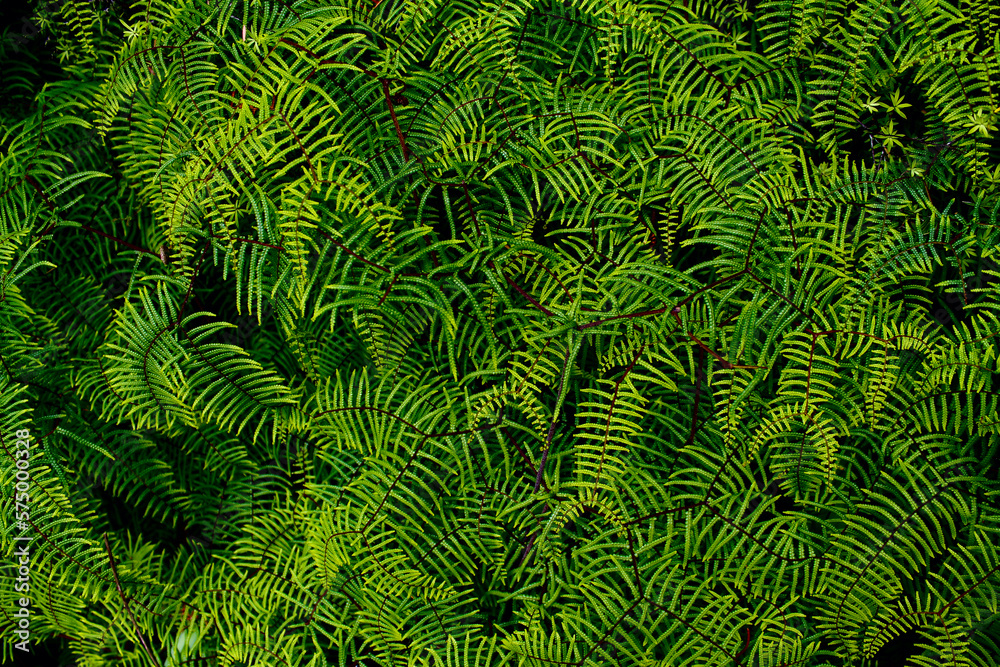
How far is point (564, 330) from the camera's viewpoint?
1.28m

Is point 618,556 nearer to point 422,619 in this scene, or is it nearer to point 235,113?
point 422,619

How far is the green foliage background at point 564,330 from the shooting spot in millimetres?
1268

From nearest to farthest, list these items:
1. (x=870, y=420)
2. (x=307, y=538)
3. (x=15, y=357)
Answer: (x=870, y=420)
(x=307, y=538)
(x=15, y=357)

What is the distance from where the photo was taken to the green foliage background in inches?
49.9

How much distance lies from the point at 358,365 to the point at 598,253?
2.16 feet

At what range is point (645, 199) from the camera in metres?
1.40

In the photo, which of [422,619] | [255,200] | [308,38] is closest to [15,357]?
[255,200]

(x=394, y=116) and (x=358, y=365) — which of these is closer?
(x=394, y=116)
